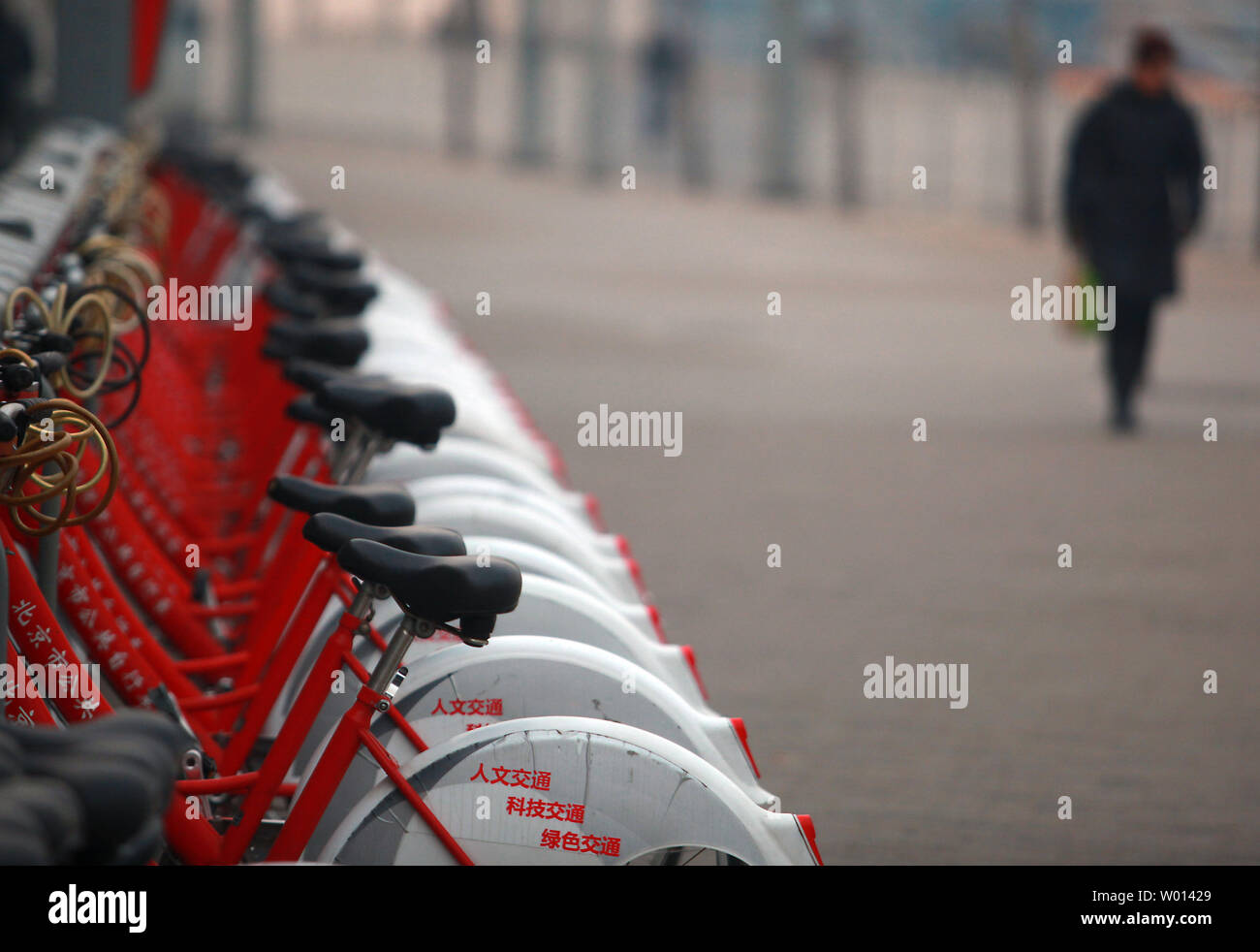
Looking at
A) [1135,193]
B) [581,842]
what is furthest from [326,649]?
[1135,193]

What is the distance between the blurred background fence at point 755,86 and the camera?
23.6 meters

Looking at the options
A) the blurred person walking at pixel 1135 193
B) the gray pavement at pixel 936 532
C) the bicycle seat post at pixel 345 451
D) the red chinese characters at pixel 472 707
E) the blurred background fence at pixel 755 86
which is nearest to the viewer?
the red chinese characters at pixel 472 707

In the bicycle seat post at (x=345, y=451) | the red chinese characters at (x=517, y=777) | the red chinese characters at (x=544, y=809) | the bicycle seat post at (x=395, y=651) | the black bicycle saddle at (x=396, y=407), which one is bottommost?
the red chinese characters at (x=544, y=809)

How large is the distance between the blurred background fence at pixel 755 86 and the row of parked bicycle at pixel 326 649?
11083 millimetres

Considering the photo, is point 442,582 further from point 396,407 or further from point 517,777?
point 396,407

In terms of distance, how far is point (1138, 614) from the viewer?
21.6ft

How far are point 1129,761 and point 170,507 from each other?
8.75 ft

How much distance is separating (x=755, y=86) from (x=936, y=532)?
30615mm

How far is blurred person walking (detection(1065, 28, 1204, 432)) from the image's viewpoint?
32.3 ft

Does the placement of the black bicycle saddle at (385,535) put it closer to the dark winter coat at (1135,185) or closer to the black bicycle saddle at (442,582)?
the black bicycle saddle at (442,582)

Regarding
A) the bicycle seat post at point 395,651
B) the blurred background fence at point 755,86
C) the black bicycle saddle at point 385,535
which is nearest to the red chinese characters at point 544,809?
the bicycle seat post at point 395,651

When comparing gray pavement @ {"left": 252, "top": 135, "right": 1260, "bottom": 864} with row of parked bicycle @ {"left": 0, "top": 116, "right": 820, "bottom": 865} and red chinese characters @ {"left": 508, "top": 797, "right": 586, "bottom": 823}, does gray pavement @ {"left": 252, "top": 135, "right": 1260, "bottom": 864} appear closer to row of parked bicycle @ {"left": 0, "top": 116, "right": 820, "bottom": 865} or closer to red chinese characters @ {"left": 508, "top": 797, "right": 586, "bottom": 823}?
row of parked bicycle @ {"left": 0, "top": 116, "right": 820, "bottom": 865}
